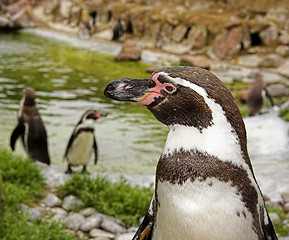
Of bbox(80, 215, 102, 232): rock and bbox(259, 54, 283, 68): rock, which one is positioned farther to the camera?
bbox(259, 54, 283, 68): rock

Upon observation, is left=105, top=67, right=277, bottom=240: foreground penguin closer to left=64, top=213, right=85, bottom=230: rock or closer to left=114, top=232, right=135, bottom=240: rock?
left=114, top=232, right=135, bottom=240: rock

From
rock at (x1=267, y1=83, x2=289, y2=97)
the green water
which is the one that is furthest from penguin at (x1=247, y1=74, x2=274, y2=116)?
the green water

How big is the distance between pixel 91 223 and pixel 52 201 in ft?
1.99

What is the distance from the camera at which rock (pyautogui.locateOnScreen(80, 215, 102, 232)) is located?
3314 mm

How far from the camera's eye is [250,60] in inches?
532

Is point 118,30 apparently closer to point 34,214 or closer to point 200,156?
point 34,214

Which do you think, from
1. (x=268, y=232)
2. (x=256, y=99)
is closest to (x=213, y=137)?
(x=268, y=232)

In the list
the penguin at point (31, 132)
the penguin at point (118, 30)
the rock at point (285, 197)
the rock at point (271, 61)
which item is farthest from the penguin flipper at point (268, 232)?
the penguin at point (118, 30)

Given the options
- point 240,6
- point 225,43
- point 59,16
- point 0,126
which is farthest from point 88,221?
point 59,16

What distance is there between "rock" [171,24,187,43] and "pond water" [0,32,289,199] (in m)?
3.02

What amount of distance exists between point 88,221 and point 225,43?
1178 cm

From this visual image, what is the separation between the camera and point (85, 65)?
12.9 metres

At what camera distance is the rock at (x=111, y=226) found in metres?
3.31

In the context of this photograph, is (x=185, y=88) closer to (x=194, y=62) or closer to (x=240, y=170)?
(x=240, y=170)
